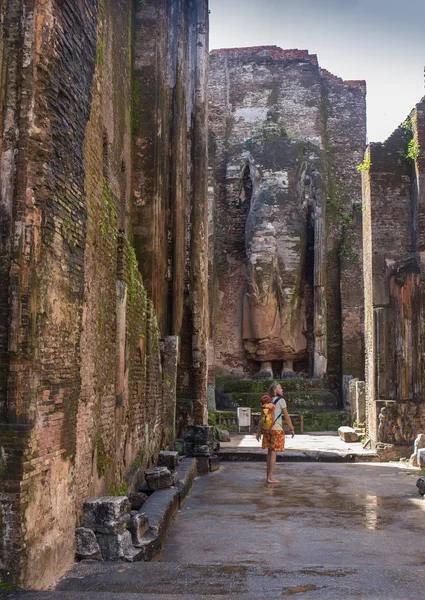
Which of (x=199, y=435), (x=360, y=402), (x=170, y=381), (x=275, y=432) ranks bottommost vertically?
(x=199, y=435)

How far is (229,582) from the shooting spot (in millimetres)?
4332

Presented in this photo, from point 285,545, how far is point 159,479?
2.03 metres

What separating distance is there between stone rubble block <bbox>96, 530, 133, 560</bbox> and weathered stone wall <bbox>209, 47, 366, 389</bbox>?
15030 millimetres

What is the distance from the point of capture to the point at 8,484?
3938 mm

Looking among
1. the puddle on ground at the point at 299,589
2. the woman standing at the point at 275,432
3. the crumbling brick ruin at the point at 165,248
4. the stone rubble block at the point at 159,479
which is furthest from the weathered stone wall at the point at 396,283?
the puddle on ground at the point at 299,589

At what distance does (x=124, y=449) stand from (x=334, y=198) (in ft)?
49.4

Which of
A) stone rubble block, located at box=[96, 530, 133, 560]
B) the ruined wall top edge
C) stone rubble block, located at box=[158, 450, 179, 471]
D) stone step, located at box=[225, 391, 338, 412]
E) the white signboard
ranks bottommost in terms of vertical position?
stone rubble block, located at box=[96, 530, 133, 560]

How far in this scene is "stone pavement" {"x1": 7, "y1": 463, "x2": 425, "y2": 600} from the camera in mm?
4145

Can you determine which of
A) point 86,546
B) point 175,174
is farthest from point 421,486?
point 175,174

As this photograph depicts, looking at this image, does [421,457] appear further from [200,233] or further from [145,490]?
[200,233]

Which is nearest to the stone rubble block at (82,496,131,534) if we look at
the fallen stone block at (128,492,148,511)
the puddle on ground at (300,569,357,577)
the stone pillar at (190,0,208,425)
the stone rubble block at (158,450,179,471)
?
the puddle on ground at (300,569,357,577)

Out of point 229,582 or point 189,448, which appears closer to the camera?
point 229,582

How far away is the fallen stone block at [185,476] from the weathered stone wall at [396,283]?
3.80 meters

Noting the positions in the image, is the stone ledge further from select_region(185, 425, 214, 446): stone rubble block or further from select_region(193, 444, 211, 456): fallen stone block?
select_region(193, 444, 211, 456): fallen stone block
